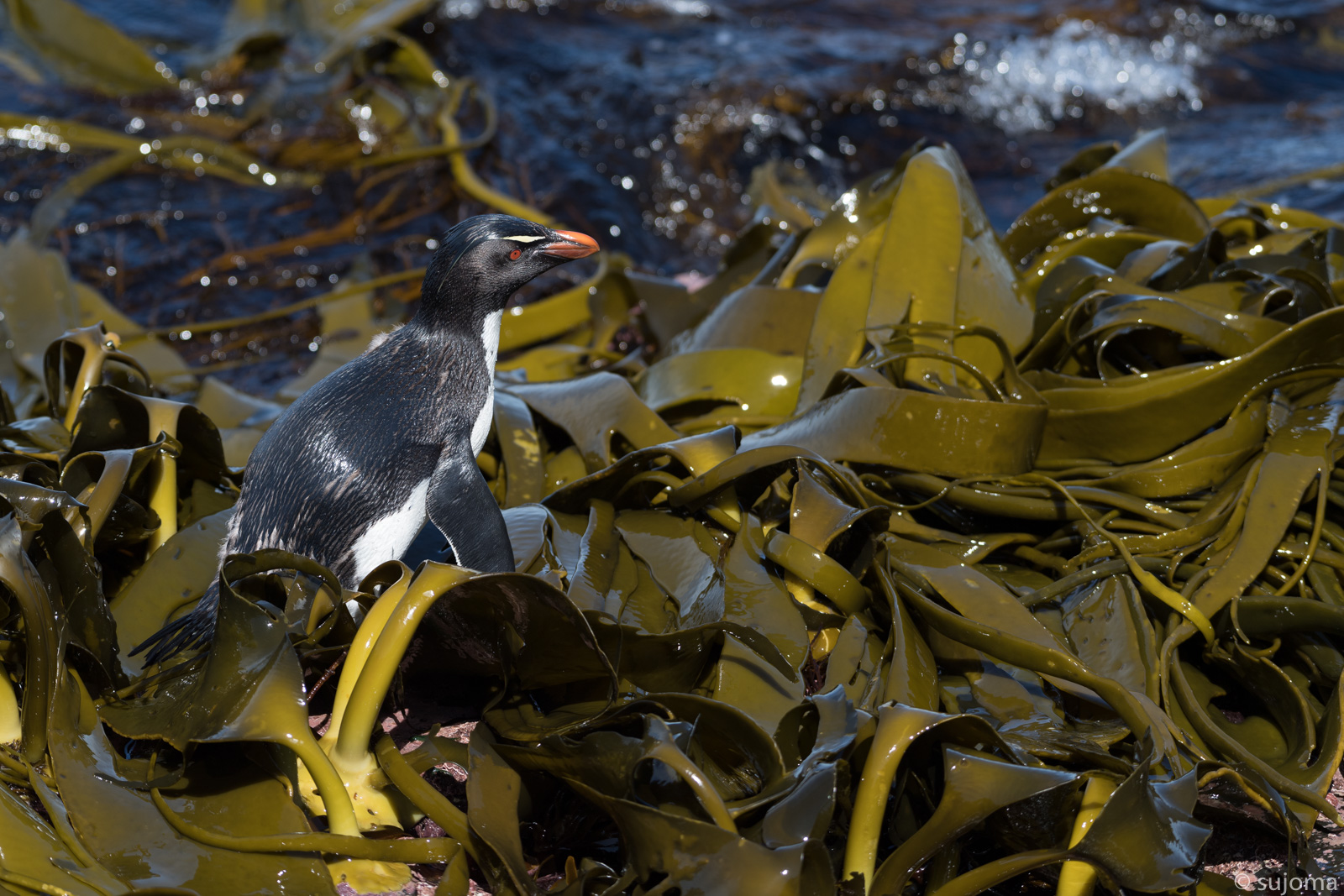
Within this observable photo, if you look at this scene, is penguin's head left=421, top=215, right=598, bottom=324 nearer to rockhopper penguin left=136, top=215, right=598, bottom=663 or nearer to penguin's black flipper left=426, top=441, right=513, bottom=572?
rockhopper penguin left=136, top=215, right=598, bottom=663

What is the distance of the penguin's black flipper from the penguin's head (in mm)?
318

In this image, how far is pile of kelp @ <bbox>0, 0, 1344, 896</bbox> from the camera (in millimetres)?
1465

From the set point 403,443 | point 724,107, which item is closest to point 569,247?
point 403,443

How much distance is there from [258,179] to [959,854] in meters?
4.45

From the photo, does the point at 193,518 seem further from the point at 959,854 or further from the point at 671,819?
the point at 959,854

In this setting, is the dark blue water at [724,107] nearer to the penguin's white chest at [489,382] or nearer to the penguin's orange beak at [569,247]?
the penguin's white chest at [489,382]

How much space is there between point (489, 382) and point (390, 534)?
0.40 meters

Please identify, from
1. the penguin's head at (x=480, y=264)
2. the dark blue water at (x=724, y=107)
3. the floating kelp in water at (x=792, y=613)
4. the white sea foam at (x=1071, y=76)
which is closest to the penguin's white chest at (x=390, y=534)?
the floating kelp in water at (x=792, y=613)

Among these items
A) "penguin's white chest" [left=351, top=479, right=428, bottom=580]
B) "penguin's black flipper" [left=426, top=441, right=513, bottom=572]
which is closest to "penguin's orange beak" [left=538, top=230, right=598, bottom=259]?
"penguin's black flipper" [left=426, top=441, right=513, bottom=572]

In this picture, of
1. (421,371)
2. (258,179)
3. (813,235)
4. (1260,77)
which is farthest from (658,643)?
(1260,77)

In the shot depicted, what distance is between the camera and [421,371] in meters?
2.12

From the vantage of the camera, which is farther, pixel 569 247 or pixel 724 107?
pixel 724 107

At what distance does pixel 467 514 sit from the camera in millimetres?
1960

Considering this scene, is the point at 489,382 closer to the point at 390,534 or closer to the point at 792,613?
the point at 390,534
